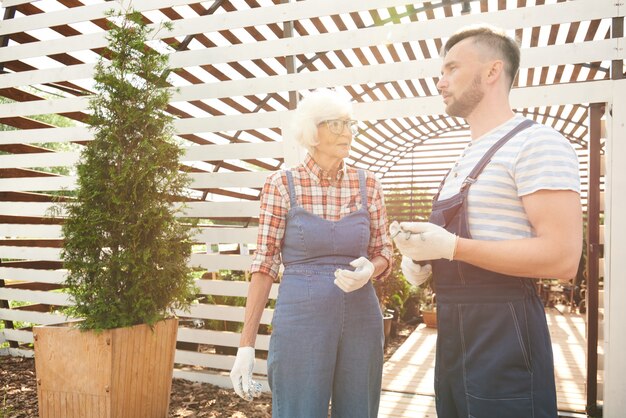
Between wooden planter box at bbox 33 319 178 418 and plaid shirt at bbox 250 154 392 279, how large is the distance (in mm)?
1768

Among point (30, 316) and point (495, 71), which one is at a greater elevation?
point (495, 71)

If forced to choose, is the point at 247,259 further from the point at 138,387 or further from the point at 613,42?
the point at 613,42

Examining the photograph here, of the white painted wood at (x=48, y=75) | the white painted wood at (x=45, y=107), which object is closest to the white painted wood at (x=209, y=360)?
the white painted wood at (x=45, y=107)

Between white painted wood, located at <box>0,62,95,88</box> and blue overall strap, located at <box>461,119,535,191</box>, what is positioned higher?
white painted wood, located at <box>0,62,95,88</box>

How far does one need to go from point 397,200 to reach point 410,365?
3.00 m

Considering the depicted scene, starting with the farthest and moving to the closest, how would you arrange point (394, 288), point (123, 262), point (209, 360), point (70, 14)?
1. point (394, 288)
2. point (70, 14)
3. point (209, 360)
4. point (123, 262)

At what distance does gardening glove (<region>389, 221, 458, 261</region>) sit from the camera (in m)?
1.43

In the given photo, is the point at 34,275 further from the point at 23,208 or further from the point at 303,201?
the point at 303,201

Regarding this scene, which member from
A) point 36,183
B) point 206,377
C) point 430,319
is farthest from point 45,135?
point 430,319

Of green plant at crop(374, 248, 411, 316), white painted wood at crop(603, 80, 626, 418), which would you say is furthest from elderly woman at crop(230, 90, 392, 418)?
green plant at crop(374, 248, 411, 316)

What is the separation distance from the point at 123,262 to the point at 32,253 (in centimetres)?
237

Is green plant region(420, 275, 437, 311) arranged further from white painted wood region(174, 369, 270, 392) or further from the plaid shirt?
the plaid shirt

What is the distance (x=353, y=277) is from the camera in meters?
1.96

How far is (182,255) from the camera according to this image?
12.8 ft
